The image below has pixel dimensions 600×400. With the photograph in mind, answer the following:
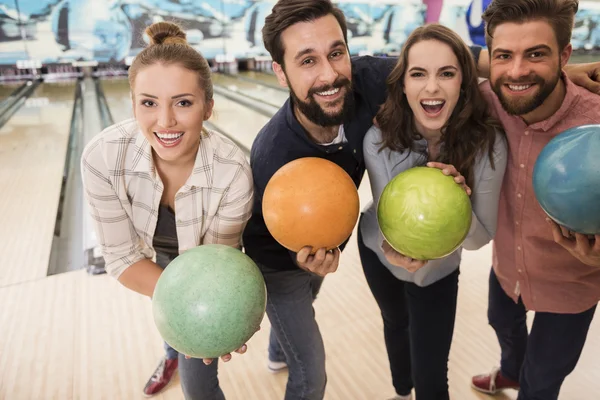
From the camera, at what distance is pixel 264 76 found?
8336 mm

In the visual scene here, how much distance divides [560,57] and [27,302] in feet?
7.82

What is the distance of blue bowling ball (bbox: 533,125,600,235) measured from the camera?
90 centimetres

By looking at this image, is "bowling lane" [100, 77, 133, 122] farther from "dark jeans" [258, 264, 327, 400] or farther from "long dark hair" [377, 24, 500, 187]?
"long dark hair" [377, 24, 500, 187]

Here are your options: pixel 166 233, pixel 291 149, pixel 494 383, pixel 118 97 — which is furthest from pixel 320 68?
pixel 118 97

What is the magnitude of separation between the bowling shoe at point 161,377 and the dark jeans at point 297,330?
615mm

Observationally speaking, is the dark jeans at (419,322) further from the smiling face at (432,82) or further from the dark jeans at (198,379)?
the dark jeans at (198,379)

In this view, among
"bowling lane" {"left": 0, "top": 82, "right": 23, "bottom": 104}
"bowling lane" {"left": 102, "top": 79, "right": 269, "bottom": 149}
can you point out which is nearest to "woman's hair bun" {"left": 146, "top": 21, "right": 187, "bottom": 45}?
"bowling lane" {"left": 102, "top": 79, "right": 269, "bottom": 149}

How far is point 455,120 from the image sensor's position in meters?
1.18

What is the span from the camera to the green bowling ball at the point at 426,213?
1006 millimetres

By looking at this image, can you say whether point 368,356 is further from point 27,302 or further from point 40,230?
point 40,230

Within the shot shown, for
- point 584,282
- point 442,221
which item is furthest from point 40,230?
point 584,282

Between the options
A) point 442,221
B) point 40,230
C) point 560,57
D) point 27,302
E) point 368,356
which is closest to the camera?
point 442,221

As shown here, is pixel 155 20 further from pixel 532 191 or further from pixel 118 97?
pixel 532 191

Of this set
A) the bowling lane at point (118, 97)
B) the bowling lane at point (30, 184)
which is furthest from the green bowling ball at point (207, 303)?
the bowling lane at point (118, 97)
